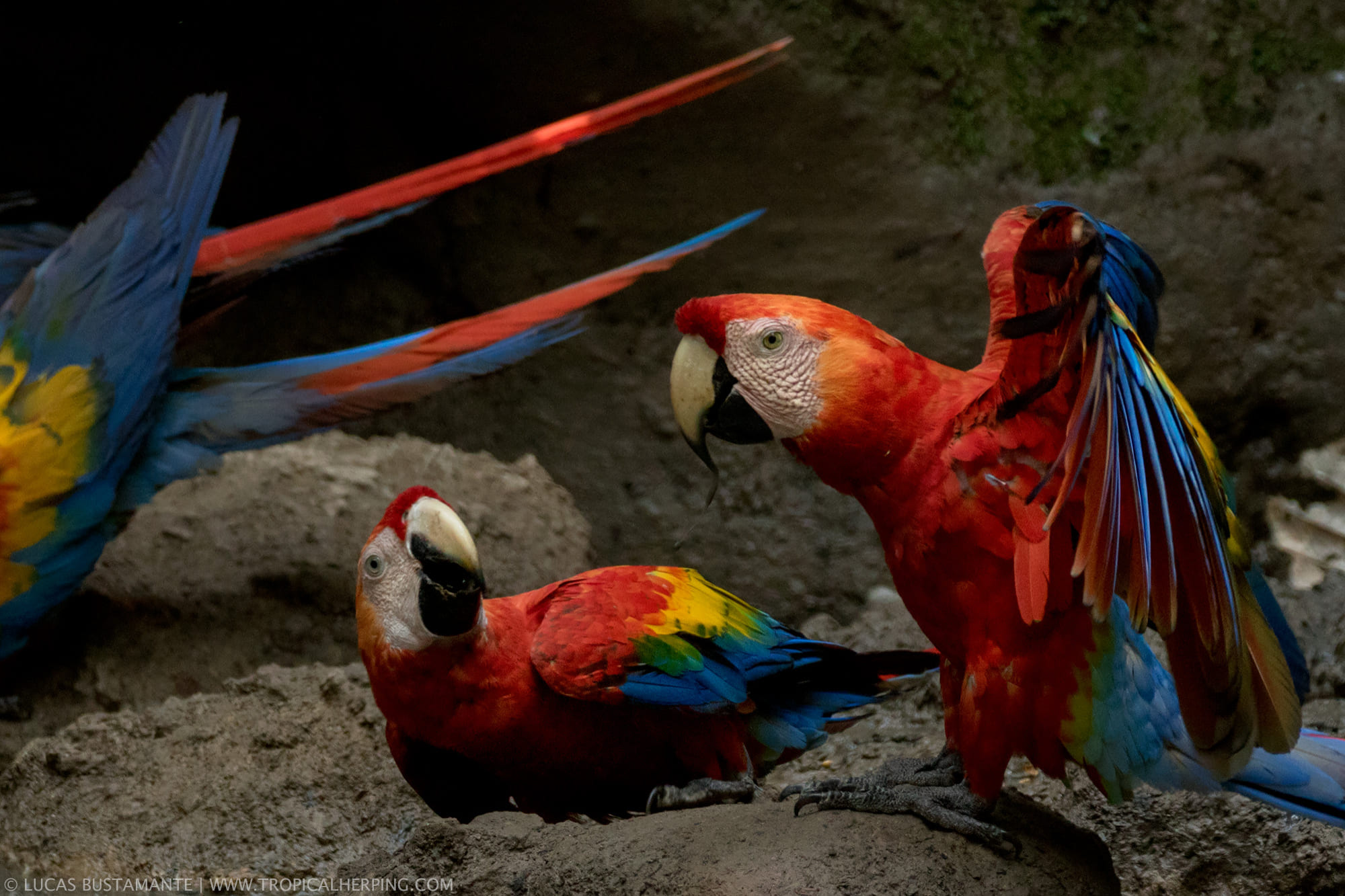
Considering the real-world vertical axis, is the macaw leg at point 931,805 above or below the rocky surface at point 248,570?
above

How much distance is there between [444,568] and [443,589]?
26mm

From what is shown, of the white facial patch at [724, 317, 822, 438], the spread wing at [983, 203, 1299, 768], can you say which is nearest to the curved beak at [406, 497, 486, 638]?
the white facial patch at [724, 317, 822, 438]

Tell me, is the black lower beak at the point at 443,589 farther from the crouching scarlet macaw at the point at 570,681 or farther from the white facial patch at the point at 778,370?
the white facial patch at the point at 778,370

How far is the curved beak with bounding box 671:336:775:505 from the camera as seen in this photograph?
1.20m

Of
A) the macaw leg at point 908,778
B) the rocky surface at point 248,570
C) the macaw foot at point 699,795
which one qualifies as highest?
the macaw leg at point 908,778

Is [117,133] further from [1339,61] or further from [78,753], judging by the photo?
[1339,61]

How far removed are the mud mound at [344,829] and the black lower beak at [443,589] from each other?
0.25 metres

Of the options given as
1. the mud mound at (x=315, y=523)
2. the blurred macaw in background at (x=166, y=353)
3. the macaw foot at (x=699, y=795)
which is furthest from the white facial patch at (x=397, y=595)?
the mud mound at (x=315, y=523)

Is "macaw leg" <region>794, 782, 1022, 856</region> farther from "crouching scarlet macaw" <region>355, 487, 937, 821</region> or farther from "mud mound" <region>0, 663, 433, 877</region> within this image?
"mud mound" <region>0, 663, 433, 877</region>

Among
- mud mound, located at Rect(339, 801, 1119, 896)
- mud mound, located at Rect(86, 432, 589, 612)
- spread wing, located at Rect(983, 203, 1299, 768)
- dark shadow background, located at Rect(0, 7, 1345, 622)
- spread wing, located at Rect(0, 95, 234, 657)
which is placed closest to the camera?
spread wing, located at Rect(983, 203, 1299, 768)

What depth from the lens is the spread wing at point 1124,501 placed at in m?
0.96

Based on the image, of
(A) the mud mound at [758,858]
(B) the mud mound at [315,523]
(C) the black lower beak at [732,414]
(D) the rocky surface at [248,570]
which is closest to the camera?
(A) the mud mound at [758,858]

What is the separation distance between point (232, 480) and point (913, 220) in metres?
1.57

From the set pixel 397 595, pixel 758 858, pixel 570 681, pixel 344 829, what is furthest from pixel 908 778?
pixel 344 829
